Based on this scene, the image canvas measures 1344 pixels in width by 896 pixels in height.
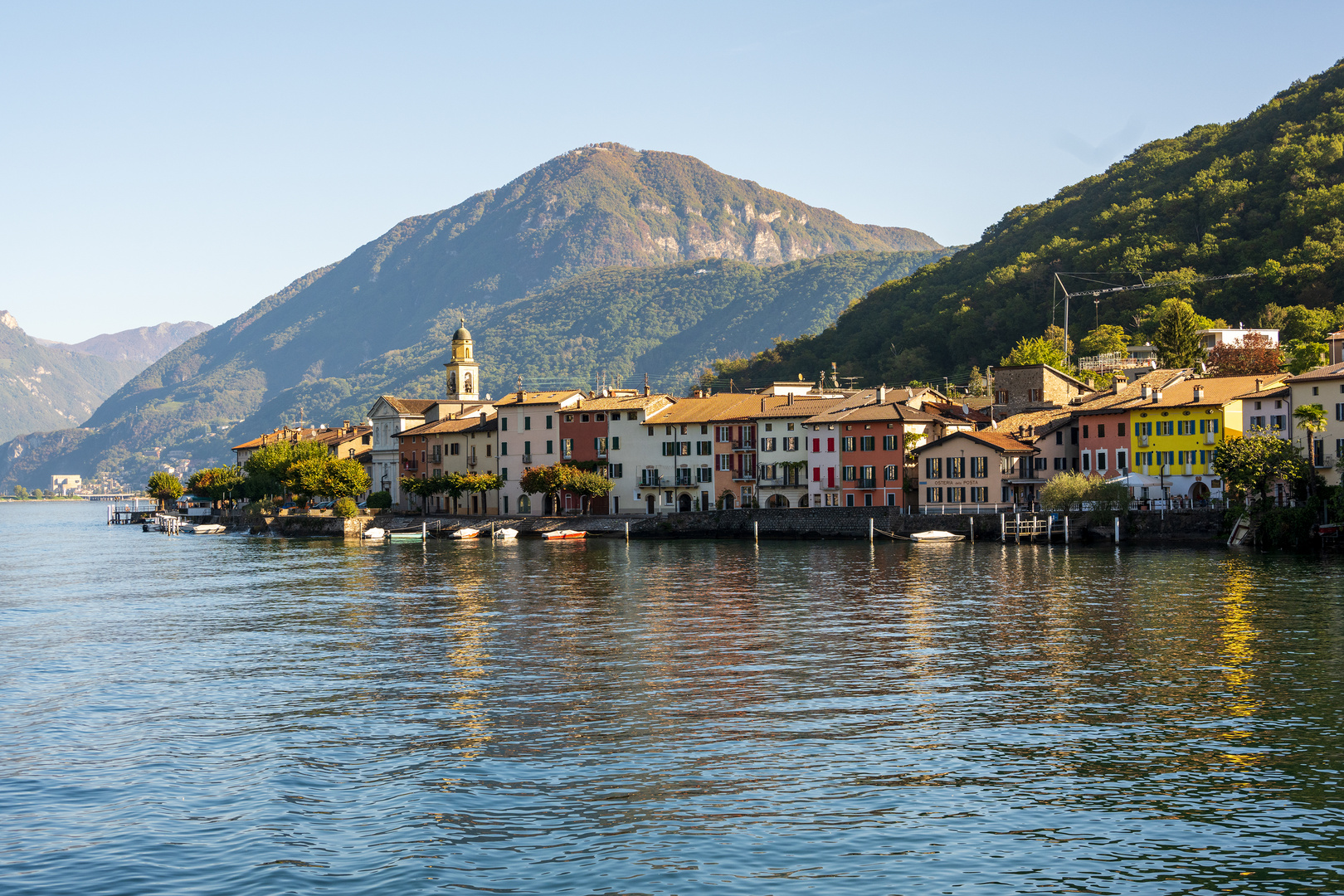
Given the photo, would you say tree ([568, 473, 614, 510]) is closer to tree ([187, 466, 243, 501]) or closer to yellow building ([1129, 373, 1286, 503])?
yellow building ([1129, 373, 1286, 503])

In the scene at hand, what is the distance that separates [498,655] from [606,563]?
4034 cm

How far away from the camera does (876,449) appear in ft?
353

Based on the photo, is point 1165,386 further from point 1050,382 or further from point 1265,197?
point 1265,197

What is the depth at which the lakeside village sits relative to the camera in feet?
282

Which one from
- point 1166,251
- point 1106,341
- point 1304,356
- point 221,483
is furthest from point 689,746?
point 221,483

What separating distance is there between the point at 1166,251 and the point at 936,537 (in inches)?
3141

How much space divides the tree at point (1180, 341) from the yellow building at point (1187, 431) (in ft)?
93.0

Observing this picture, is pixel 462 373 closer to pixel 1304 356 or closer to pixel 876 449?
pixel 876 449

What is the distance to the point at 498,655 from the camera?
132 feet

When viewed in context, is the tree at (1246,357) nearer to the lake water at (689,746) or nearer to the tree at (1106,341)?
the tree at (1106,341)

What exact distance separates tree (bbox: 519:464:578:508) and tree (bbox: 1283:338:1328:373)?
198ft

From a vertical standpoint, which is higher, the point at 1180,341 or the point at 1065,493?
the point at 1180,341

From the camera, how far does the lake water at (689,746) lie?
19.5 metres

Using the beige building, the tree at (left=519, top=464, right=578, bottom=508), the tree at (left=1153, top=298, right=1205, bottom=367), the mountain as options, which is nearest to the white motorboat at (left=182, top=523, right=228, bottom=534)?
the tree at (left=519, top=464, right=578, bottom=508)
